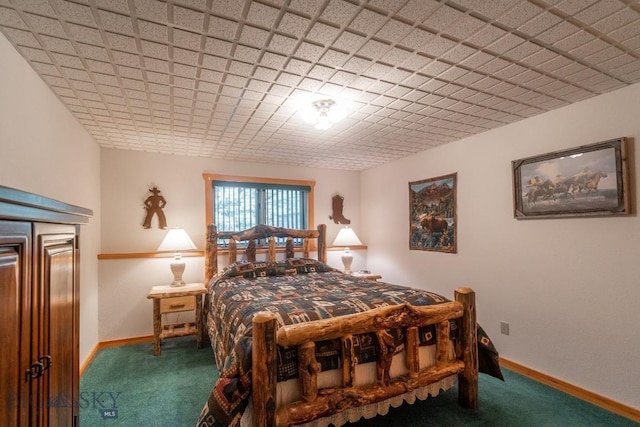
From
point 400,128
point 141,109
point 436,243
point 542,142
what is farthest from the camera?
point 436,243

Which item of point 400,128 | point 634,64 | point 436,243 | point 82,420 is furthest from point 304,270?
point 634,64

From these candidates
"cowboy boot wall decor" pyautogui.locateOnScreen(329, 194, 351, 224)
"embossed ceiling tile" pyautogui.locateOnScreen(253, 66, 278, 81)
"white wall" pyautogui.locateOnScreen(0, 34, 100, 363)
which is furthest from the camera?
"cowboy boot wall decor" pyautogui.locateOnScreen(329, 194, 351, 224)

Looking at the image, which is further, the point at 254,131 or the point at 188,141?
the point at 188,141

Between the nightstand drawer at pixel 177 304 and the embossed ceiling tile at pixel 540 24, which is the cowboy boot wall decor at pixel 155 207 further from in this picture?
the embossed ceiling tile at pixel 540 24

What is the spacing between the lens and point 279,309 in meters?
1.90

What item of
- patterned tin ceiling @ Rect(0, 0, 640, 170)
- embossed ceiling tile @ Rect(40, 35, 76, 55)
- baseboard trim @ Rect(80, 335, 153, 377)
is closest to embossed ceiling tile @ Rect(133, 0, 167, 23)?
patterned tin ceiling @ Rect(0, 0, 640, 170)

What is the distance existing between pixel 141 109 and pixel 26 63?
0.70 meters

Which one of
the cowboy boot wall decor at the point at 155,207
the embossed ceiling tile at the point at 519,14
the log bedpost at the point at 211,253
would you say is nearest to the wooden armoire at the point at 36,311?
the embossed ceiling tile at the point at 519,14

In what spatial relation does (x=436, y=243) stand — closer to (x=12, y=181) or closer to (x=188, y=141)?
(x=188, y=141)

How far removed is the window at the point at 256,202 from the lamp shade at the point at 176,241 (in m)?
0.46

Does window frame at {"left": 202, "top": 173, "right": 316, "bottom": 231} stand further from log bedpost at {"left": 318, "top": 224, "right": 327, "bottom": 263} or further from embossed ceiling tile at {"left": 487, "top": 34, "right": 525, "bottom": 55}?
embossed ceiling tile at {"left": 487, "top": 34, "right": 525, "bottom": 55}

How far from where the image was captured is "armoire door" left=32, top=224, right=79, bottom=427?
872 mm

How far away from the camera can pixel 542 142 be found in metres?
2.52

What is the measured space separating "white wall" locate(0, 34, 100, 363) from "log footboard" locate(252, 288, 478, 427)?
1.55m
